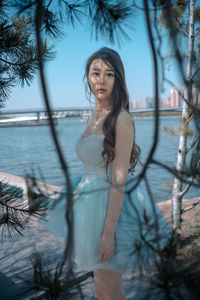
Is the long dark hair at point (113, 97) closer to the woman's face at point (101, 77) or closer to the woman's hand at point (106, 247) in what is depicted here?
the woman's face at point (101, 77)

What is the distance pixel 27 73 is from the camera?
3.58ft

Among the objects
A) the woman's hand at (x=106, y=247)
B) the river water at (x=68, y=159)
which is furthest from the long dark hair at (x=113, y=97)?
the woman's hand at (x=106, y=247)

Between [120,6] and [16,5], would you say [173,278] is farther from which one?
[16,5]

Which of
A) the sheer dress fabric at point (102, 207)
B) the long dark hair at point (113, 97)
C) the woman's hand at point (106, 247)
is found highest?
the long dark hair at point (113, 97)

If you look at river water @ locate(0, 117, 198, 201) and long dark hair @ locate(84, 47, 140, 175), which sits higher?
long dark hair @ locate(84, 47, 140, 175)

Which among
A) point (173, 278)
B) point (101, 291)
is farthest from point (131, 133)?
point (101, 291)

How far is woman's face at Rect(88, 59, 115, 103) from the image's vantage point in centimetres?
82

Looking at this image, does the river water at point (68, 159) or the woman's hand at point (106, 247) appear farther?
the woman's hand at point (106, 247)

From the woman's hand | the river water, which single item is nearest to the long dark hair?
the river water

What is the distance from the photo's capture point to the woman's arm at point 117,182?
743 millimetres

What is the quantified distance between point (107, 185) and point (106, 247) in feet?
0.60

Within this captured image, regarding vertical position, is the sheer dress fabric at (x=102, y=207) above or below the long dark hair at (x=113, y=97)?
below

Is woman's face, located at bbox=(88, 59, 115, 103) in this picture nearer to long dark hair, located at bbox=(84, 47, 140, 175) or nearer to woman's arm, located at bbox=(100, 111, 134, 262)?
long dark hair, located at bbox=(84, 47, 140, 175)

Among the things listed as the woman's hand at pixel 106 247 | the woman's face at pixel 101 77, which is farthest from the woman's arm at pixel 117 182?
the woman's face at pixel 101 77
